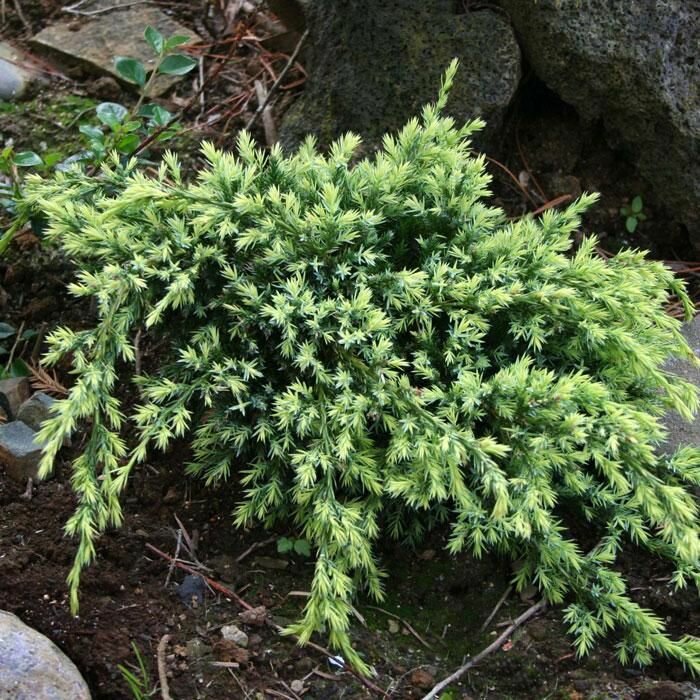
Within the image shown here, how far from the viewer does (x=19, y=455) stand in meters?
2.67

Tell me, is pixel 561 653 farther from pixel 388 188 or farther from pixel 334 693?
pixel 388 188

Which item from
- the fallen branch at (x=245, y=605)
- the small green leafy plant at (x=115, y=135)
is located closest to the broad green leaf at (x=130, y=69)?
the small green leafy plant at (x=115, y=135)

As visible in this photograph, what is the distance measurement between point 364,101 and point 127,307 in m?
1.31

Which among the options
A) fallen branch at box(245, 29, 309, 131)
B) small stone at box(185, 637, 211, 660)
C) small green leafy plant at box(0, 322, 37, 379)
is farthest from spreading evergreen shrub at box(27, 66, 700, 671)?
fallen branch at box(245, 29, 309, 131)

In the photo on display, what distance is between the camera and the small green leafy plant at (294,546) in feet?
8.00

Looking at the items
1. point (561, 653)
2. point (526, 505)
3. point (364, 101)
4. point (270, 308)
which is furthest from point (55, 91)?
point (561, 653)

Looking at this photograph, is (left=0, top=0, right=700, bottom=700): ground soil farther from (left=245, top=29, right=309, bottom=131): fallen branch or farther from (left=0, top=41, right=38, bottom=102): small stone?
(left=0, top=41, right=38, bottom=102): small stone

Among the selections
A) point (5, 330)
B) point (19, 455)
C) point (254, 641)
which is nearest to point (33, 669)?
point (254, 641)

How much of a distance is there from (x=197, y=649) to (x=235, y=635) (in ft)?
0.33

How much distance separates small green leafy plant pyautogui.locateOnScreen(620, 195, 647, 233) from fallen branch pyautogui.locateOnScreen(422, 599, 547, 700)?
1575 mm

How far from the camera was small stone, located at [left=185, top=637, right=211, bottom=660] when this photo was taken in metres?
2.23

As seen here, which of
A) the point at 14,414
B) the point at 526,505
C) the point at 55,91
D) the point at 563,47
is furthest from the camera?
the point at 55,91

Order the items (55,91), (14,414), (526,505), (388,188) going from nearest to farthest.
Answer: (526,505), (388,188), (14,414), (55,91)

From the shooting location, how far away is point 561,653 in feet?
7.51
